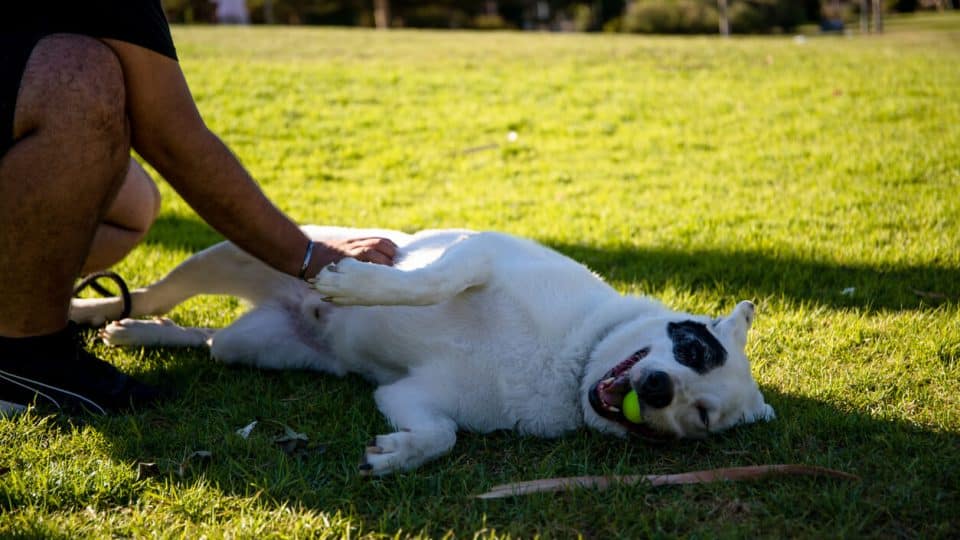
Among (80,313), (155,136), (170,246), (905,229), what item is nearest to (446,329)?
(155,136)

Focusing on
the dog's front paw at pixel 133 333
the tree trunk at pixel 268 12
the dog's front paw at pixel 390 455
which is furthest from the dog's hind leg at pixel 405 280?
the tree trunk at pixel 268 12

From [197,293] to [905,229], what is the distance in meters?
4.12

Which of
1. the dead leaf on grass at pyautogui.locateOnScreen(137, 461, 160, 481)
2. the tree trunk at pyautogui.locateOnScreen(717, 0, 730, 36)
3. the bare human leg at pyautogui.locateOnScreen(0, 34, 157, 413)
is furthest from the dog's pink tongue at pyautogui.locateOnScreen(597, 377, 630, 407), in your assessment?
the tree trunk at pyautogui.locateOnScreen(717, 0, 730, 36)

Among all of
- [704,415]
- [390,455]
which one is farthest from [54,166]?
[704,415]

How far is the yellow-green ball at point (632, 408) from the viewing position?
2.56 meters

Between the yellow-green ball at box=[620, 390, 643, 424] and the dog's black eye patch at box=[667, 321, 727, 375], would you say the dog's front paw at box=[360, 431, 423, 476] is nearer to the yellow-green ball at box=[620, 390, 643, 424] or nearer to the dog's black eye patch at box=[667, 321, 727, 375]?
the yellow-green ball at box=[620, 390, 643, 424]

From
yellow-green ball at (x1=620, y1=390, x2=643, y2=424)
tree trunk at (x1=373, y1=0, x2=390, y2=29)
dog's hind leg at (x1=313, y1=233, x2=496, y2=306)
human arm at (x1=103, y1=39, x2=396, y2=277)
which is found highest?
tree trunk at (x1=373, y1=0, x2=390, y2=29)

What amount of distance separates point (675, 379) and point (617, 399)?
0.67 ft

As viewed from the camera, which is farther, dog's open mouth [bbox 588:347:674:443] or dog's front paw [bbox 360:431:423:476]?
dog's open mouth [bbox 588:347:674:443]

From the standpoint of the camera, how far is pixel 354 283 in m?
2.55

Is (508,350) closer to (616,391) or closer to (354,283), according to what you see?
(616,391)

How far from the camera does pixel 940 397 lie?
2967 mm

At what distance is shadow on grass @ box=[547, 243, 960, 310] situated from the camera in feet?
13.0

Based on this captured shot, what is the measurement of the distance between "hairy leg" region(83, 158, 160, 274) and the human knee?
100 centimetres
